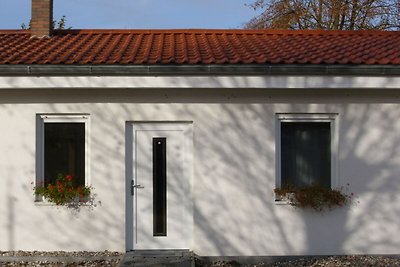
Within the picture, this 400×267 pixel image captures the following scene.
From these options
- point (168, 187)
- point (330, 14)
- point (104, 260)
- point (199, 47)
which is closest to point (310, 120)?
point (199, 47)

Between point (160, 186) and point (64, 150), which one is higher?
point (64, 150)

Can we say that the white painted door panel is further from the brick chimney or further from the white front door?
the brick chimney

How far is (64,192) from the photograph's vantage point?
7742 millimetres

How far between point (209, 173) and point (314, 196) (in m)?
1.69

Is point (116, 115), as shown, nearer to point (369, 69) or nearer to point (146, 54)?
point (146, 54)

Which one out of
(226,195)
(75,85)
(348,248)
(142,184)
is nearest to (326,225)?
(348,248)

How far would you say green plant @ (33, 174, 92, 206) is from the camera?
774 centimetres

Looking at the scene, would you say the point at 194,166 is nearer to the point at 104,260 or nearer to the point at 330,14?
the point at 104,260

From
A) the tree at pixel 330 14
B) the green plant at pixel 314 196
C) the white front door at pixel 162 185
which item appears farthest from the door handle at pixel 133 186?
the tree at pixel 330 14

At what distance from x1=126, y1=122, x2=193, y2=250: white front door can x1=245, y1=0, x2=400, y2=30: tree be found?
16883 millimetres

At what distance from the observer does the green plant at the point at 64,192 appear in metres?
7.74

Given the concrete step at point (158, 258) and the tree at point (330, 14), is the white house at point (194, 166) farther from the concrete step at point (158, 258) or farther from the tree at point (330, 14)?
the tree at point (330, 14)

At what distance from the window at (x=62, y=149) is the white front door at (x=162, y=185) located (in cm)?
83

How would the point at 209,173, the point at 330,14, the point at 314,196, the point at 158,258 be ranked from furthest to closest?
the point at 330,14
the point at 209,173
the point at 314,196
the point at 158,258
